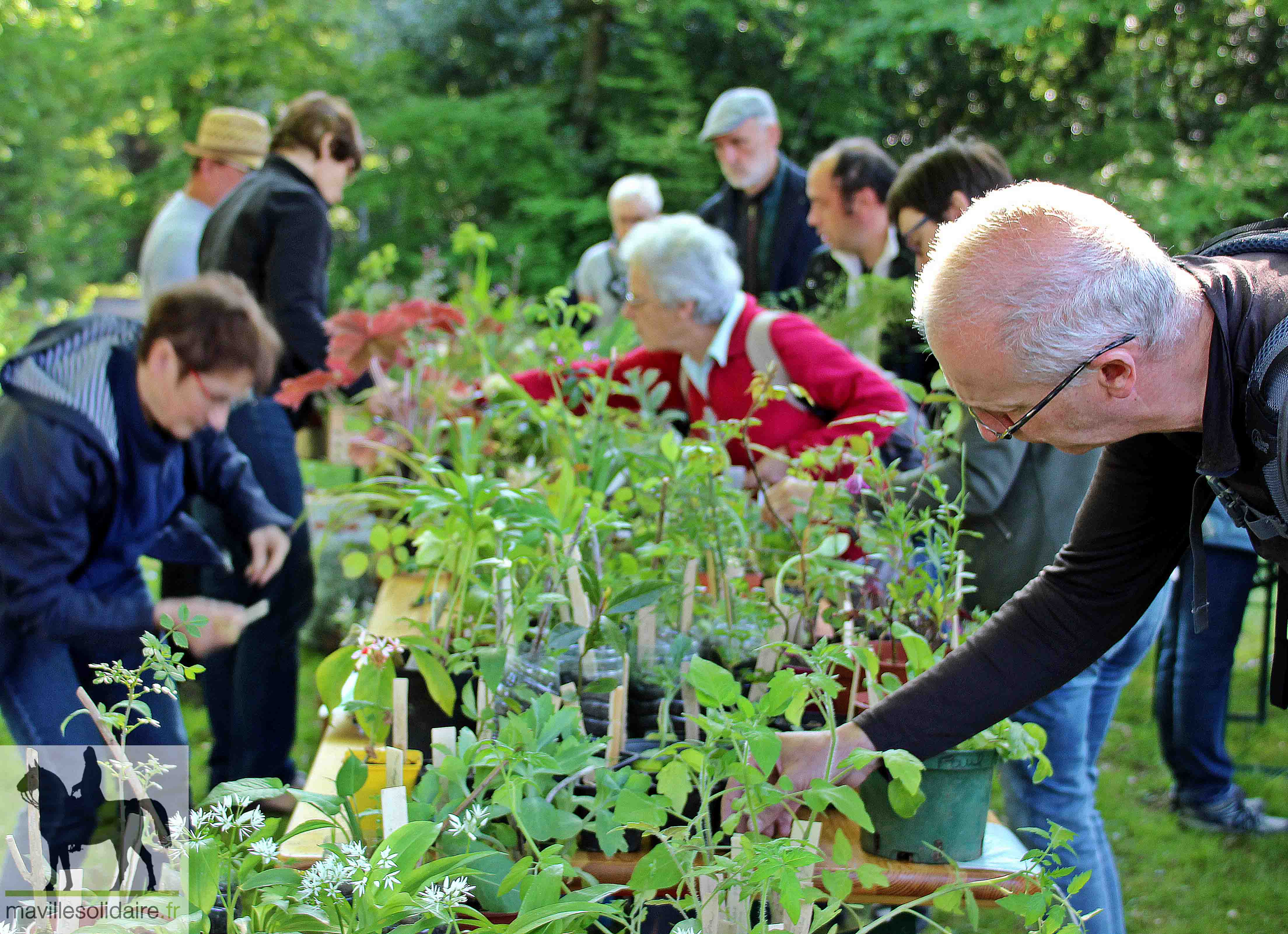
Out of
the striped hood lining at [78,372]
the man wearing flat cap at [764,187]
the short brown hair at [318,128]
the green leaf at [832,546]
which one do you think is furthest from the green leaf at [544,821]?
the man wearing flat cap at [764,187]

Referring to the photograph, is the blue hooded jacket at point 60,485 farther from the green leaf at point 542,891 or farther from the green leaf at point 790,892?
the green leaf at point 790,892

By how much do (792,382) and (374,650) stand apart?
1.32m

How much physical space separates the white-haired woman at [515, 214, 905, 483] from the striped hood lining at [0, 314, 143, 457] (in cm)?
85

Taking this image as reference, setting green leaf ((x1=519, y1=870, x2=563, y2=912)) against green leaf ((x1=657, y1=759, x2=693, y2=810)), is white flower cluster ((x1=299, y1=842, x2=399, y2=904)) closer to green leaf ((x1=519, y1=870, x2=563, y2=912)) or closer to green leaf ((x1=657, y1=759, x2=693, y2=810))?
green leaf ((x1=519, y1=870, x2=563, y2=912))

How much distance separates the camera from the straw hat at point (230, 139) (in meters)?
3.50

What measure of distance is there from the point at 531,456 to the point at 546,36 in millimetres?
11570

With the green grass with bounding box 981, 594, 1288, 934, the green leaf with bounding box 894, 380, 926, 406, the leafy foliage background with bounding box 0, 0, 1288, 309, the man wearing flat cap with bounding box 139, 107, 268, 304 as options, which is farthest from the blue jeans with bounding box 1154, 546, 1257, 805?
the leafy foliage background with bounding box 0, 0, 1288, 309

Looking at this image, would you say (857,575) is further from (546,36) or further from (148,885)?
(546,36)

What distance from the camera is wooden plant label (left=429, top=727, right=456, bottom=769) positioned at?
3.76 feet

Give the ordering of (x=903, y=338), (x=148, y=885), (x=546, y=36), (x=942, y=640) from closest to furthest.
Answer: (x=148, y=885), (x=942, y=640), (x=903, y=338), (x=546, y=36)

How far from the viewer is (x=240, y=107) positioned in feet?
30.1

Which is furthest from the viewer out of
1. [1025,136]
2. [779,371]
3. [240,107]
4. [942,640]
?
[1025,136]

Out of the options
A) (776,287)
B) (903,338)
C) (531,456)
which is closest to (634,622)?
(531,456)

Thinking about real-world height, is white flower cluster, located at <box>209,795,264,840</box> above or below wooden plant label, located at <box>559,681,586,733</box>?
above
